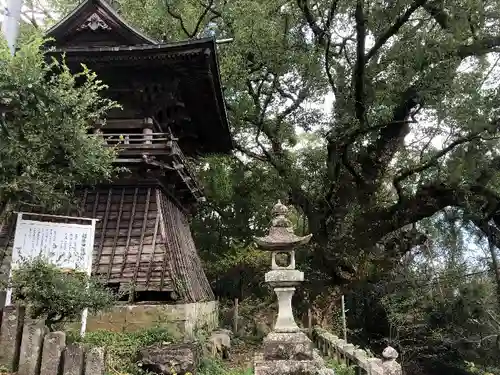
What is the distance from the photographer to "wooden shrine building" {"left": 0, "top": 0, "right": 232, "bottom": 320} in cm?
983

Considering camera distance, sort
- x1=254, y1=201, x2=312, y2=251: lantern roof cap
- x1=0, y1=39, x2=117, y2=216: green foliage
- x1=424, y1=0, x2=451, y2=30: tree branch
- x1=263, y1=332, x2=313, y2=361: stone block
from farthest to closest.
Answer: x1=424, y1=0, x2=451, y2=30: tree branch < x1=254, y1=201, x2=312, y2=251: lantern roof cap < x1=263, y1=332, x2=313, y2=361: stone block < x1=0, y1=39, x2=117, y2=216: green foliage

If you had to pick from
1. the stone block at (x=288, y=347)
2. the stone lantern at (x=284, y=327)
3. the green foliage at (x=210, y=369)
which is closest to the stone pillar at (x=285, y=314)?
the stone lantern at (x=284, y=327)

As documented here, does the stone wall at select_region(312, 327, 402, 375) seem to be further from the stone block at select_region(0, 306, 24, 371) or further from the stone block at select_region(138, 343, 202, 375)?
the stone block at select_region(0, 306, 24, 371)

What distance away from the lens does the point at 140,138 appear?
1082 centimetres

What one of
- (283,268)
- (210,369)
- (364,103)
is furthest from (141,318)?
(364,103)

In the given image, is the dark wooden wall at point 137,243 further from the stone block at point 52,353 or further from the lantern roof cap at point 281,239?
the stone block at point 52,353

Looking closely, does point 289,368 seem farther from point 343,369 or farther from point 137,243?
point 137,243

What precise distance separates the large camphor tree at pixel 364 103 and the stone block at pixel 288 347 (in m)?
9.61

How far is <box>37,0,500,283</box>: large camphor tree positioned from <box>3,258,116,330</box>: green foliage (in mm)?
11032

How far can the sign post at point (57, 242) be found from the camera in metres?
7.68

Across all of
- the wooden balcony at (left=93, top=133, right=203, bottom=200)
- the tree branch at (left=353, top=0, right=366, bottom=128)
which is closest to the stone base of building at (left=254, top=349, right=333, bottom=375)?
the wooden balcony at (left=93, top=133, right=203, bottom=200)

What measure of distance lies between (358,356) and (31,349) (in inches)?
223

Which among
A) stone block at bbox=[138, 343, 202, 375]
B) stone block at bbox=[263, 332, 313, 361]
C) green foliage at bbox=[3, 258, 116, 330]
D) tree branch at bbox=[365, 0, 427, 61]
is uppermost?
tree branch at bbox=[365, 0, 427, 61]

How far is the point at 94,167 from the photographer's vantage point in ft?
21.8
